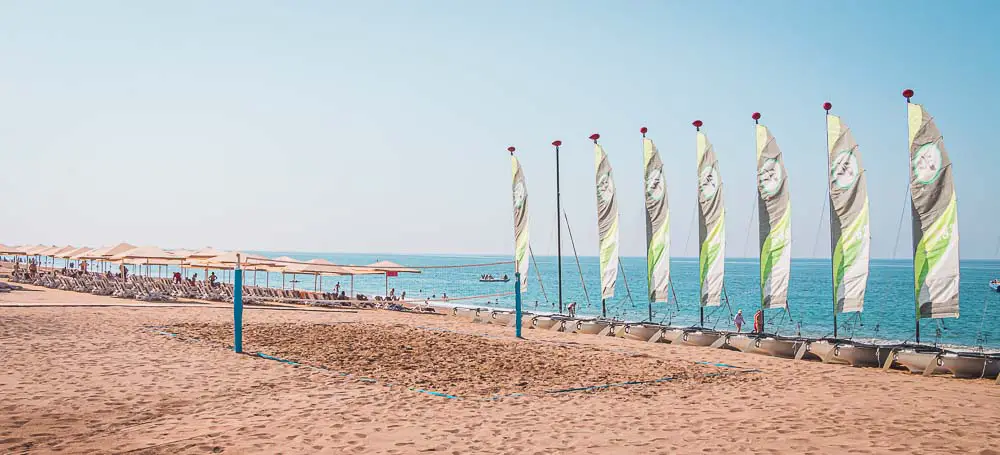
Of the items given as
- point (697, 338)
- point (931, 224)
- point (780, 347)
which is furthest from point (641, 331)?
point (931, 224)

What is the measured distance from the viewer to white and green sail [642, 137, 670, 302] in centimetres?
1558

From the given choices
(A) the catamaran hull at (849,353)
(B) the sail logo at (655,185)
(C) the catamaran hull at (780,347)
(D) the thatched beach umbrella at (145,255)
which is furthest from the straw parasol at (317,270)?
(A) the catamaran hull at (849,353)

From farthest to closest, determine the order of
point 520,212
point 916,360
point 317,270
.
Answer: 1. point 317,270
2. point 520,212
3. point 916,360

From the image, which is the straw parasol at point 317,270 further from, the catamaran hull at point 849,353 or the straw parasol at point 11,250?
the straw parasol at point 11,250

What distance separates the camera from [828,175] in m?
Answer: 12.8

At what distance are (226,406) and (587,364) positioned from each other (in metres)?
5.22

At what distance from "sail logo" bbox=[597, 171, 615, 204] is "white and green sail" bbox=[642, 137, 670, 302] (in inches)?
39.1

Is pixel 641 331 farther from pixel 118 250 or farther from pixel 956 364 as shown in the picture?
pixel 118 250

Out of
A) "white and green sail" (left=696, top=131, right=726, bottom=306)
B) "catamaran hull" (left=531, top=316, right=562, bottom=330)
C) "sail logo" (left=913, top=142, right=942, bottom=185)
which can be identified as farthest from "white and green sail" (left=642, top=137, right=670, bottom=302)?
"sail logo" (left=913, top=142, right=942, bottom=185)

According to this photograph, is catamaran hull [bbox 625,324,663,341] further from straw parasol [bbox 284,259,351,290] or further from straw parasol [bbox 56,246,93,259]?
straw parasol [bbox 56,246,93,259]

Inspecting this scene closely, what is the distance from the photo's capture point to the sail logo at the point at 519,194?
19125mm

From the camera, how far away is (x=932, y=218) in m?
11.4

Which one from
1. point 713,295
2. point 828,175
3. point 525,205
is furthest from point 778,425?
point 525,205

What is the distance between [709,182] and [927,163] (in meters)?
4.25
